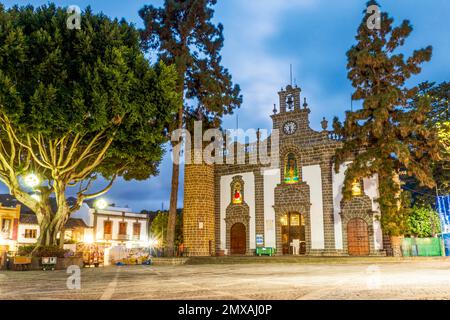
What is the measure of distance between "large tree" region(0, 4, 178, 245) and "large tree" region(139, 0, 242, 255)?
6234mm

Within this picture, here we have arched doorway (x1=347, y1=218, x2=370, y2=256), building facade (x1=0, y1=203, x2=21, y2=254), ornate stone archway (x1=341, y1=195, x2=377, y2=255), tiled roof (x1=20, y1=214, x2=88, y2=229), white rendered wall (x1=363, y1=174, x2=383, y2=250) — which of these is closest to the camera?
white rendered wall (x1=363, y1=174, x2=383, y2=250)

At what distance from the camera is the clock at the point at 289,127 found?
75.0ft

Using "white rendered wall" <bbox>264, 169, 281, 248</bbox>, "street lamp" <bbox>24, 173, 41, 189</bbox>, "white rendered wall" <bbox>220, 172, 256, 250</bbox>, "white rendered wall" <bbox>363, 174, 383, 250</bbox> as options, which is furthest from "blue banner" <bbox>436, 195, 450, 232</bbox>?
"street lamp" <bbox>24, 173, 41, 189</bbox>

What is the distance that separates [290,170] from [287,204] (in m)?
1.96

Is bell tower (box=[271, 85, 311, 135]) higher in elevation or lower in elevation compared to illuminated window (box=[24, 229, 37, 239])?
higher

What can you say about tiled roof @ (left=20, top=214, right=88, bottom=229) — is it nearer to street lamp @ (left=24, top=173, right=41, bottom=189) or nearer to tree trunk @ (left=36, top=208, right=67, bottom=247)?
tree trunk @ (left=36, top=208, right=67, bottom=247)

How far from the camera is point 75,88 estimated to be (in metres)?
12.0

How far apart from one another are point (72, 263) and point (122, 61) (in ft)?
26.9

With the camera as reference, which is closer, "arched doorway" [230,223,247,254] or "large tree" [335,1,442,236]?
"large tree" [335,1,442,236]

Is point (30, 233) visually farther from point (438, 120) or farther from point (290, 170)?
point (438, 120)

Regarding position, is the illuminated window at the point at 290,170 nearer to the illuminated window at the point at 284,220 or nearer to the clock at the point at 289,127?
the clock at the point at 289,127

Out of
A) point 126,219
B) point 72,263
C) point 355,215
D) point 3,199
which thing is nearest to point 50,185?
point 72,263

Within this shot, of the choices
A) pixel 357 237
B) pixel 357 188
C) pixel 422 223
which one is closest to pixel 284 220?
pixel 357 237

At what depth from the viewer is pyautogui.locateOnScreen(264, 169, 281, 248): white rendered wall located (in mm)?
Result: 22547
